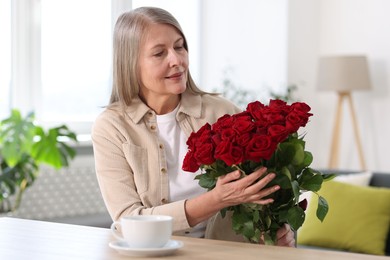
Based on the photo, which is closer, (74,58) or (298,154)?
(298,154)

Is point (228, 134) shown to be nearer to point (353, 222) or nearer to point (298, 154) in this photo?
point (298, 154)

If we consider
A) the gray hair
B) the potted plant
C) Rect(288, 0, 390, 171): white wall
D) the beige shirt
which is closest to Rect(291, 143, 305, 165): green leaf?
the beige shirt

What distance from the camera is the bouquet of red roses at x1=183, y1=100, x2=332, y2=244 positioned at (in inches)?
79.9

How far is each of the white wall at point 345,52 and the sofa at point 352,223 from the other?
2.18 meters

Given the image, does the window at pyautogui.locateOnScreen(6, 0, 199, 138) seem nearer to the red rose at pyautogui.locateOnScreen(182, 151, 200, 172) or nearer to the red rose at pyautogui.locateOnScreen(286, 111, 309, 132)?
the red rose at pyautogui.locateOnScreen(182, 151, 200, 172)

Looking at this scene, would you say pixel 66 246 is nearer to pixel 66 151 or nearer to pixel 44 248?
pixel 44 248

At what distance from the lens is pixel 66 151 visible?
5609 millimetres

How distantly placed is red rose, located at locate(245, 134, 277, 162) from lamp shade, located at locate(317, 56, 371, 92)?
4.67 m

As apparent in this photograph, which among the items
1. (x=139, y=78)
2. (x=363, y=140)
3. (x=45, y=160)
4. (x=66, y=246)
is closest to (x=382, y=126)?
(x=363, y=140)

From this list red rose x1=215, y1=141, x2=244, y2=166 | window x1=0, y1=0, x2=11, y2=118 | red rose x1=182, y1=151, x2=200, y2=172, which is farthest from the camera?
window x1=0, y1=0, x2=11, y2=118

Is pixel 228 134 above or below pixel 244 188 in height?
above

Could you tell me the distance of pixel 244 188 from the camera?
2.11 metres

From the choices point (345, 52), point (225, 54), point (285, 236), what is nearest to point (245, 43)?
point (225, 54)

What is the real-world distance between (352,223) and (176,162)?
2121mm
